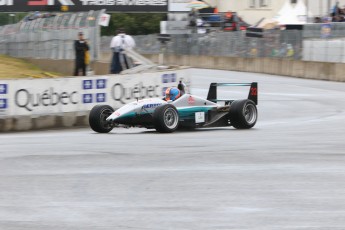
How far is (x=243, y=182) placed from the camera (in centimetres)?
977

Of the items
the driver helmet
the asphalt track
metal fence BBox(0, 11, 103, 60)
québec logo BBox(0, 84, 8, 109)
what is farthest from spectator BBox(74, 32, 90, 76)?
the driver helmet

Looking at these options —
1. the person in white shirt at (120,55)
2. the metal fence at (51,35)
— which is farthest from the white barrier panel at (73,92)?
the metal fence at (51,35)

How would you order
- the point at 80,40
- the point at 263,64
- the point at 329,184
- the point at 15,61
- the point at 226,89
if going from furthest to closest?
the point at 263,64
the point at 15,61
the point at 226,89
the point at 80,40
the point at 329,184

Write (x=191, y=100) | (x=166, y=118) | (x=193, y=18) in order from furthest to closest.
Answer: (x=193, y=18) < (x=191, y=100) < (x=166, y=118)

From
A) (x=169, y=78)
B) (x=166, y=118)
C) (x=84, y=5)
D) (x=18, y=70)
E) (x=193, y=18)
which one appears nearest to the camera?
(x=166, y=118)

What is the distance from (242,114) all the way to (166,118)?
5.89 ft

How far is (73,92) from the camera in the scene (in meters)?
18.9

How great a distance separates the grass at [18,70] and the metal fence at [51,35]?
0.49 meters

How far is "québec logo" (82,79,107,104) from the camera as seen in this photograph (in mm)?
19172

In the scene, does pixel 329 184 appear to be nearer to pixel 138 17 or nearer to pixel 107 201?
pixel 107 201

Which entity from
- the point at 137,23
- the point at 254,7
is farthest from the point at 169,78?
the point at 137,23

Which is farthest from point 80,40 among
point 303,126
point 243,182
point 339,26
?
point 243,182

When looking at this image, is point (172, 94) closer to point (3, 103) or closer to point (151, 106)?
point (151, 106)

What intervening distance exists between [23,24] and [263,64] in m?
12.8
